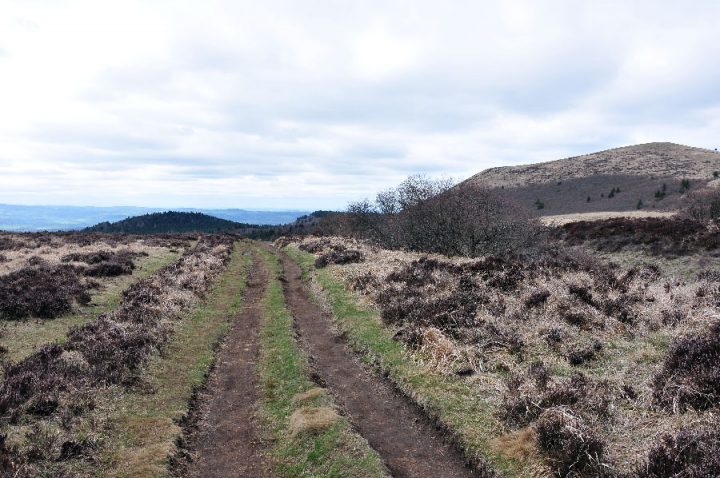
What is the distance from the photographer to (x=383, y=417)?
10.4 meters

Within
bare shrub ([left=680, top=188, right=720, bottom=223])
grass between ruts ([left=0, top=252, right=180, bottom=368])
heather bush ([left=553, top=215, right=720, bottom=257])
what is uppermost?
bare shrub ([left=680, top=188, right=720, bottom=223])

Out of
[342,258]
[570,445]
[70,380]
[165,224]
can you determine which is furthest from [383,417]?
[165,224]

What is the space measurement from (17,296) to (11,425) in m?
11.8

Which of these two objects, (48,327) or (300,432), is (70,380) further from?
(48,327)

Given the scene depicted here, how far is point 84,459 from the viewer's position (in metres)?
8.19

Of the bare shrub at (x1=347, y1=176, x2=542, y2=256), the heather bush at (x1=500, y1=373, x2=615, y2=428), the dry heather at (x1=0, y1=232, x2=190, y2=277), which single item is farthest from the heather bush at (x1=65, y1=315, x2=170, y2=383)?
the bare shrub at (x1=347, y1=176, x2=542, y2=256)

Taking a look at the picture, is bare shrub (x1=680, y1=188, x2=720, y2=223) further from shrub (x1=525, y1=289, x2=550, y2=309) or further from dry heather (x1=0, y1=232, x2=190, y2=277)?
dry heather (x1=0, y1=232, x2=190, y2=277)

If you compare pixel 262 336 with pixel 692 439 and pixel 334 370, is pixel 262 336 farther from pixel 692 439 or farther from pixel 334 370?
pixel 692 439

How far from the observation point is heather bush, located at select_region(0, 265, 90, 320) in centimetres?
1755

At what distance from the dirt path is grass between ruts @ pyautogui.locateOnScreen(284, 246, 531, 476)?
11.5ft

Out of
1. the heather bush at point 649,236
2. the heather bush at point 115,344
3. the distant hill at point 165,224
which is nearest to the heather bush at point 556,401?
the heather bush at point 115,344

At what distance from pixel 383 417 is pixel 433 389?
1.46 metres

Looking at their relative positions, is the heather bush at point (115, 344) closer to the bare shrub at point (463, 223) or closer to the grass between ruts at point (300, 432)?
the grass between ruts at point (300, 432)

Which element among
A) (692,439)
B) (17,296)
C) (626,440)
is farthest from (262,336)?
(692,439)
